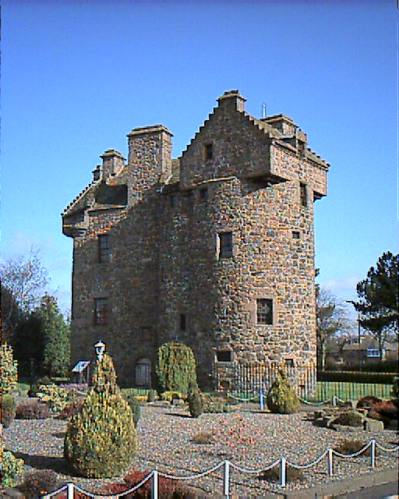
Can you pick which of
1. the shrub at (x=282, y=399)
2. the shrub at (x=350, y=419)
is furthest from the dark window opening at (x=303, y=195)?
the shrub at (x=350, y=419)

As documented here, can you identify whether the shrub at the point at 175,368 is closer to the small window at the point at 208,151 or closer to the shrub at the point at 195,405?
the shrub at the point at 195,405

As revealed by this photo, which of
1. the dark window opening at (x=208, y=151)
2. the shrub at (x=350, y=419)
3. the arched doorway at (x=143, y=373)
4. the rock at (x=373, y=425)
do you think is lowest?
the rock at (x=373, y=425)

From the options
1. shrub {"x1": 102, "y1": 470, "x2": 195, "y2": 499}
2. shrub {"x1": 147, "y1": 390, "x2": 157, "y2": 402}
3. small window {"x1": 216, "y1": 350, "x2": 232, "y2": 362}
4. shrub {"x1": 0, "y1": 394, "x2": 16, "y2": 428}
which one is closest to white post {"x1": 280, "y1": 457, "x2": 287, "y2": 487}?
shrub {"x1": 102, "y1": 470, "x2": 195, "y2": 499}

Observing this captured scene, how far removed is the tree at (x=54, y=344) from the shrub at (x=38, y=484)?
30.0 metres

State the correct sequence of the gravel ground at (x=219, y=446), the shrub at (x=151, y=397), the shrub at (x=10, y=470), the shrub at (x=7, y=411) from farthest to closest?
the shrub at (x=151, y=397) → the shrub at (x=7, y=411) → the gravel ground at (x=219, y=446) → the shrub at (x=10, y=470)

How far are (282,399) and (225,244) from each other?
8634 millimetres

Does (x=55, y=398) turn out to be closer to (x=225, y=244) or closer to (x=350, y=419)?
(x=350, y=419)

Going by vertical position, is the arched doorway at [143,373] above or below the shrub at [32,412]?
above

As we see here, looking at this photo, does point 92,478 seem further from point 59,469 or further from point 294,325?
point 294,325

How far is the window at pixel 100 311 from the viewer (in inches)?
1326

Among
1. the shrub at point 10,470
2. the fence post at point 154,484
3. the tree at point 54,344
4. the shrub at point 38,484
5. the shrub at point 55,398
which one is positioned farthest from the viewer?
the tree at point 54,344

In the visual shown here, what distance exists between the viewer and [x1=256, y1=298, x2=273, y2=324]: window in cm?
2784

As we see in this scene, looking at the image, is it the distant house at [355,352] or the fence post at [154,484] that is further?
the distant house at [355,352]

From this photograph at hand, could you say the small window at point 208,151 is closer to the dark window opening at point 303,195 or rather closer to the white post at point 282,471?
the dark window opening at point 303,195
